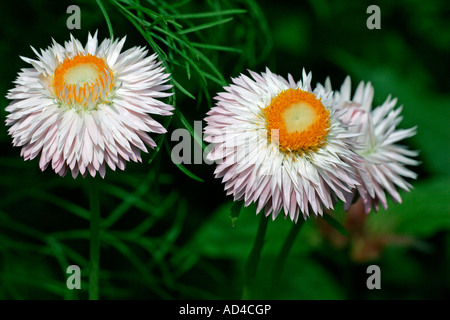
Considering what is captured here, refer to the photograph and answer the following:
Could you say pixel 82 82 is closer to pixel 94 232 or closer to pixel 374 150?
pixel 94 232

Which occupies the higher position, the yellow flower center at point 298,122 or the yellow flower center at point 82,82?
the yellow flower center at point 82,82

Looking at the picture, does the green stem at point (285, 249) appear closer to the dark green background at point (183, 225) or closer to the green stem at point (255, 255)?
the green stem at point (255, 255)

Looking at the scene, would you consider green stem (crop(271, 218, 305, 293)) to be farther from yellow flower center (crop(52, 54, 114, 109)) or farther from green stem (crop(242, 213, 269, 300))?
yellow flower center (crop(52, 54, 114, 109))

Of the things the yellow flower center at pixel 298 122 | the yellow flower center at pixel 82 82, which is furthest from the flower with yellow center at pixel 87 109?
the yellow flower center at pixel 298 122

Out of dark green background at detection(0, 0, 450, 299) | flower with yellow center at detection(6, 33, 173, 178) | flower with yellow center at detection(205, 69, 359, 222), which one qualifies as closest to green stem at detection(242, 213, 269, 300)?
flower with yellow center at detection(205, 69, 359, 222)

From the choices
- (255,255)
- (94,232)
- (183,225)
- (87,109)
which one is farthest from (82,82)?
(183,225)

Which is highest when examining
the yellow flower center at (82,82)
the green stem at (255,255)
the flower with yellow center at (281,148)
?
the yellow flower center at (82,82)
